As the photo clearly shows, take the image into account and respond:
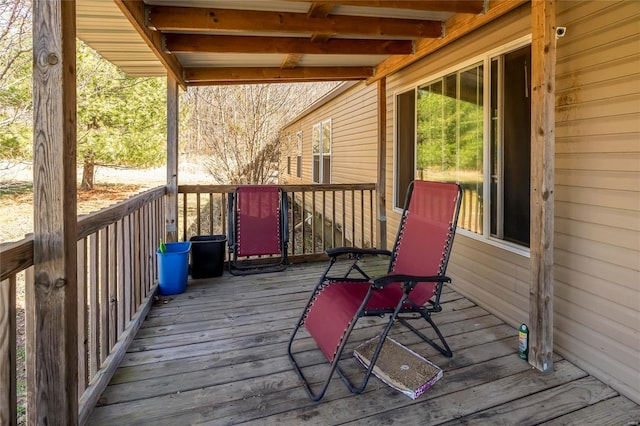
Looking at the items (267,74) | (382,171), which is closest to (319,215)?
(382,171)

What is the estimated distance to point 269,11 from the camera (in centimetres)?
305

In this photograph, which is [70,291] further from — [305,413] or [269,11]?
[269,11]

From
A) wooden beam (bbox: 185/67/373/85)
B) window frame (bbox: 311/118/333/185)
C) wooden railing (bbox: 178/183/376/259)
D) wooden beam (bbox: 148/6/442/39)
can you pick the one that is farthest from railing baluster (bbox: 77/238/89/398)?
window frame (bbox: 311/118/333/185)

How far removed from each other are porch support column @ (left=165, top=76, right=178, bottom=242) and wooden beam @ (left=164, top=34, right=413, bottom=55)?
85 cm

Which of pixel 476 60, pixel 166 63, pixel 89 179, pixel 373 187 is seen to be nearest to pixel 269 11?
pixel 166 63

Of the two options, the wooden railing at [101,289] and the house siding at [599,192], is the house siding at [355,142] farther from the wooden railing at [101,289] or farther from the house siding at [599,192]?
the house siding at [599,192]

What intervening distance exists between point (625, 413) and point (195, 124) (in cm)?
970

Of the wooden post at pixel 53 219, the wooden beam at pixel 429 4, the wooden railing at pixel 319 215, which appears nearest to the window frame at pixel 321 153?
the wooden railing at pixel 319 215

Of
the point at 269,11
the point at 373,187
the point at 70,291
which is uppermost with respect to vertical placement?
the point at 269,11

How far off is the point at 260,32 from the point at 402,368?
2673 millimetres

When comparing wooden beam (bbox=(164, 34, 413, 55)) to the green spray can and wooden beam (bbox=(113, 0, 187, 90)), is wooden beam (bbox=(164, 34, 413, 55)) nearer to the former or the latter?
wooden beam (bbox=(113, 0, 187, 90))

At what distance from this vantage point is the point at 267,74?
464 cm

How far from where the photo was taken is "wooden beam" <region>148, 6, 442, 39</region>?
2924 mm

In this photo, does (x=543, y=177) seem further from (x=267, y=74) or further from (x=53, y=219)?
(x=267, y=74)
